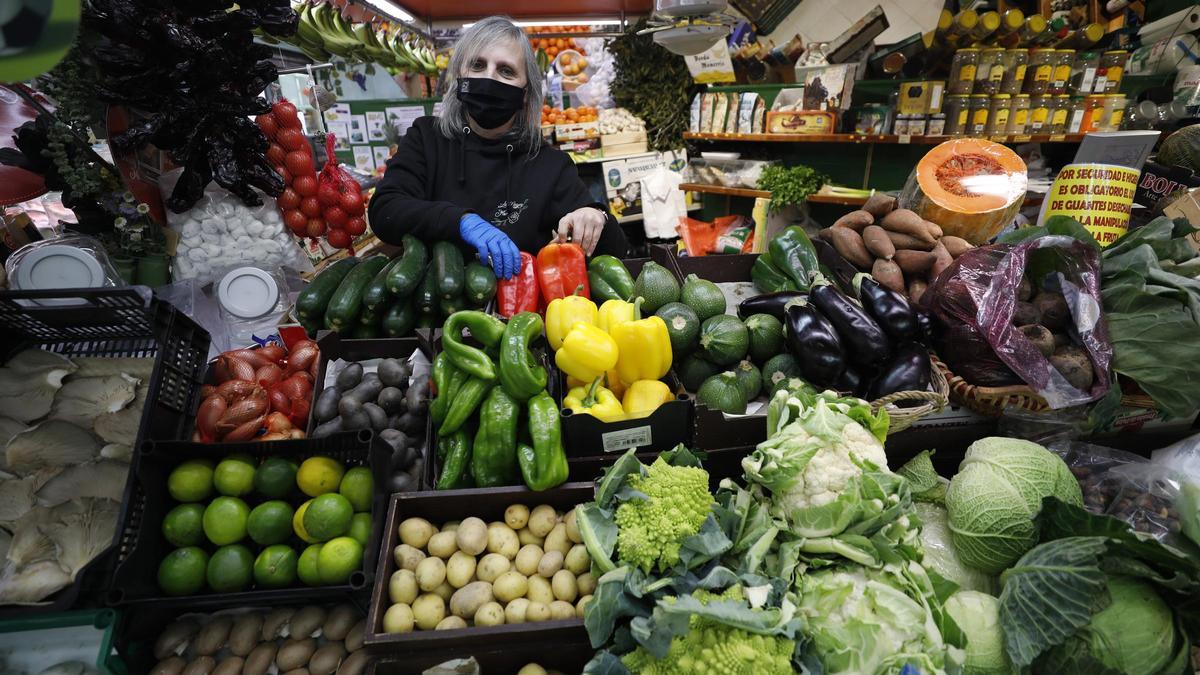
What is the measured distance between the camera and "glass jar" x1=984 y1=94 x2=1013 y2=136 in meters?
3.90

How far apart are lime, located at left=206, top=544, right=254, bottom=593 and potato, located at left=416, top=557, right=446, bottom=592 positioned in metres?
0.45

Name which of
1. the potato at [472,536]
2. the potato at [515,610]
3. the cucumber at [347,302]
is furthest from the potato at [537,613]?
the cucumber at [347,302]

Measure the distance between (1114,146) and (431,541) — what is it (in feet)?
12.3

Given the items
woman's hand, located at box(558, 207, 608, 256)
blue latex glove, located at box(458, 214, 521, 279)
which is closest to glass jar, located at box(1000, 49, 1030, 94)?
woman's hand, located at box(558, 207, 608, 256)

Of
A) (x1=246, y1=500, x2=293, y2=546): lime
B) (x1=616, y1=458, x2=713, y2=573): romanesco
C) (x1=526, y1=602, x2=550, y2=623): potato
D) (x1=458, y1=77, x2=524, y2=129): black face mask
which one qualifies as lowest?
(x1=526, y1=602, x2=550, y2=623): potato

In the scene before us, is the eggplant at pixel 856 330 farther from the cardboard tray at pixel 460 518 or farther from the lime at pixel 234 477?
the lime at pixel 234 477

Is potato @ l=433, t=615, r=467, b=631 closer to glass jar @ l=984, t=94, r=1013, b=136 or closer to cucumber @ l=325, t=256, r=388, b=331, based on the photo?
cucumber @ l=325, t=256, r=388, b=331

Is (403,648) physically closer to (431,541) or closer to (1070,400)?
(431,541)

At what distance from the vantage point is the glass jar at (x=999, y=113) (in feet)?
12.8

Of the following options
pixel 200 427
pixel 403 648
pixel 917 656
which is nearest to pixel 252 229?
pixel 200 427

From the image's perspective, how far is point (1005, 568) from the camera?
146cm

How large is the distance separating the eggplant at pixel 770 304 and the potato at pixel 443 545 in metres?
1.44

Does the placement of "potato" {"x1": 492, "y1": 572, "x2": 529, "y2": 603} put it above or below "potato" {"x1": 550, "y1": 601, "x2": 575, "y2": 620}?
above

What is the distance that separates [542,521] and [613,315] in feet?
2.45
